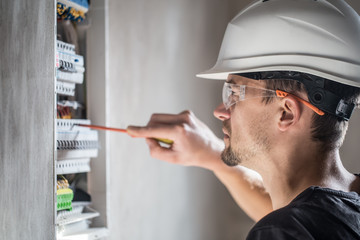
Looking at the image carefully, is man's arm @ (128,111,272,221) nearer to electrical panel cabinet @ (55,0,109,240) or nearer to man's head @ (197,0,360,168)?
electrical panel cabinet @ (55,0,109,240)

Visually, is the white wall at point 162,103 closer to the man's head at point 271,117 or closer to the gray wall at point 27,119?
the man's head at point 271,117

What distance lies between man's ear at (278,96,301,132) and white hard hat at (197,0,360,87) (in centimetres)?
11

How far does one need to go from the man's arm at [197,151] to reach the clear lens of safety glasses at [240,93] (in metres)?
0.26

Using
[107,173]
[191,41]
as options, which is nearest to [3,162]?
[107,173]

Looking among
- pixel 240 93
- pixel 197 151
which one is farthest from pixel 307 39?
pixel 197 151

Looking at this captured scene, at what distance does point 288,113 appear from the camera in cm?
136

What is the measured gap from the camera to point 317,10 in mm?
1318

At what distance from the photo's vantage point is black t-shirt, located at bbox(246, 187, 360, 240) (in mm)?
1082

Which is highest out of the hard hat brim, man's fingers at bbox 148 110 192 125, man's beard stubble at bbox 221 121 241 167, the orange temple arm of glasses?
the hard hat brim

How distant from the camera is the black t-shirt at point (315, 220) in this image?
1.08 m

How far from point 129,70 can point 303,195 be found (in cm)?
121

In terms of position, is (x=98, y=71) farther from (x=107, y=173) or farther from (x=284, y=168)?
(x=284, y=168)

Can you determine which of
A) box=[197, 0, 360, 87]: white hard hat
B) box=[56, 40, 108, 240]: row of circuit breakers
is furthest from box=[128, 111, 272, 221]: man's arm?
box=[197, 0, 360, 87]: white hard hat

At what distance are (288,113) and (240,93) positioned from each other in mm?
202
